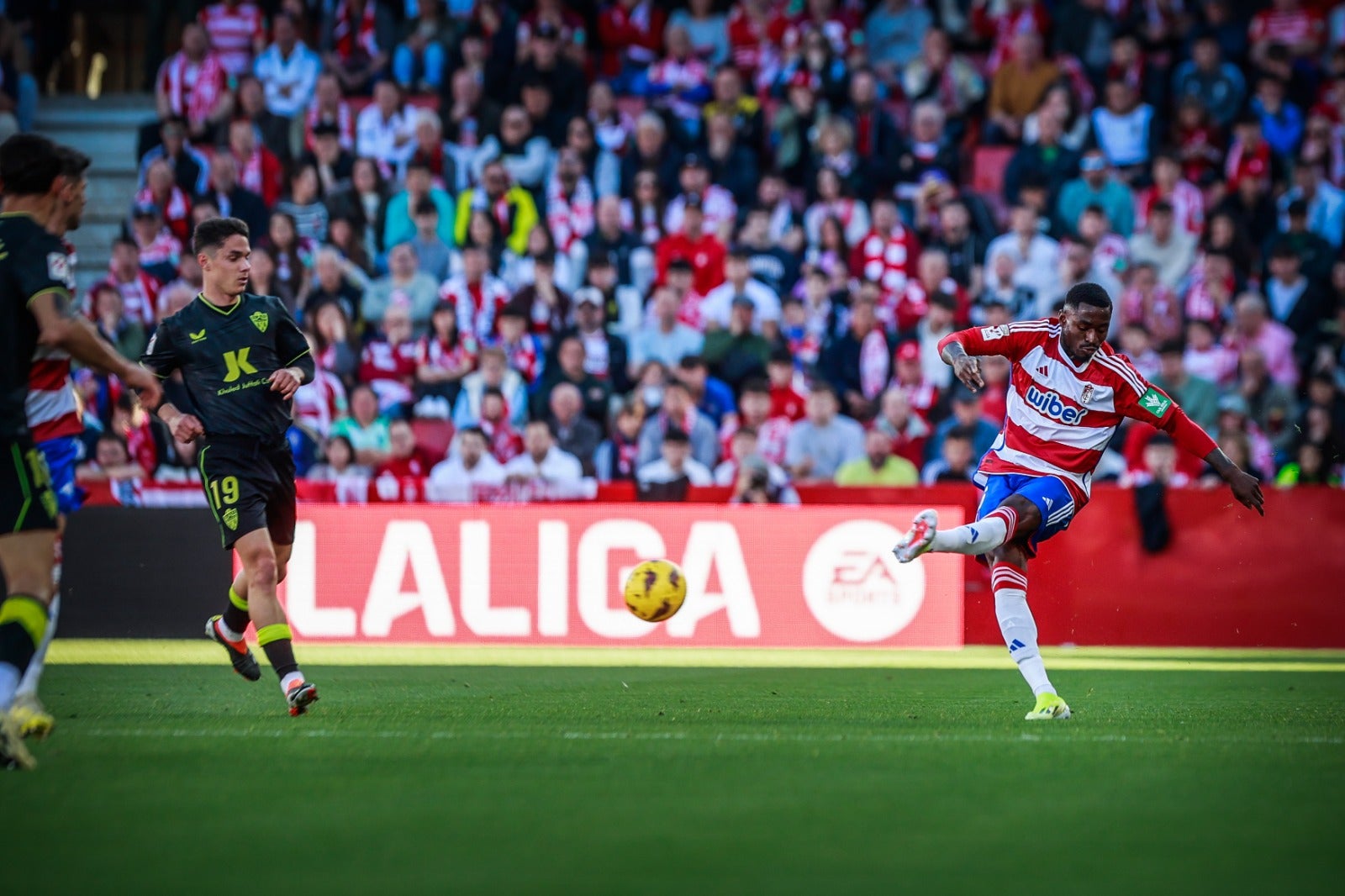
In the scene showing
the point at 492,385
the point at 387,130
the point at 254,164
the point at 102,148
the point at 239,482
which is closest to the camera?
the point at 239,482

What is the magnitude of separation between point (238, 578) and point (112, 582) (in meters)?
6.24

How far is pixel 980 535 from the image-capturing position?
809 cm

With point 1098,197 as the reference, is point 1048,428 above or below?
below

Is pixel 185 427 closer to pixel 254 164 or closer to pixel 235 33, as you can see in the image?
pixel 254 164

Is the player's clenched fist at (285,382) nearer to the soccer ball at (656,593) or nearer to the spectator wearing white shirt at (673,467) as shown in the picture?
the soccer ball at (656,593)

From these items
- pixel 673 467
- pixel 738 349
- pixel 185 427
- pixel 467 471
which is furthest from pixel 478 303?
pixel 185 427

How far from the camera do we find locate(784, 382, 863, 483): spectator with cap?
1581 cm

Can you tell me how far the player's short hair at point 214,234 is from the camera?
8.16 meters

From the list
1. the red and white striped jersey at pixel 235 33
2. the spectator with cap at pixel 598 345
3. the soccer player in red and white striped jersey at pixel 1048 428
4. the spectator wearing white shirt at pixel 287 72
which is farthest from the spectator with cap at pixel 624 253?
the soccer player in red and white striped jersey at pixel 1048 428

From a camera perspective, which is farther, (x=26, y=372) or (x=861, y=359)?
(x=861, y=359)

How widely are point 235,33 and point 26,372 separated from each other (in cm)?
1515

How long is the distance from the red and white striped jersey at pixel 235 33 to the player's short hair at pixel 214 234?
12725mm

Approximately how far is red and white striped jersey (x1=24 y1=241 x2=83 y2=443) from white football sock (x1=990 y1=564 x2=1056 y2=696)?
14.6ft

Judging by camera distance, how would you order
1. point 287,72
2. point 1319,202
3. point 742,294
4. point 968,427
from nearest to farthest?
1. point 968,427
2. point 742,294
3. point 1319,202
4. point 287,72
